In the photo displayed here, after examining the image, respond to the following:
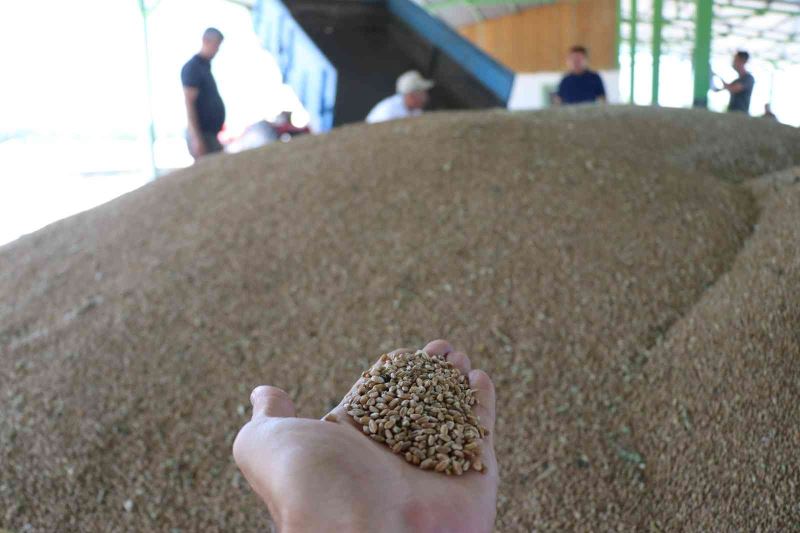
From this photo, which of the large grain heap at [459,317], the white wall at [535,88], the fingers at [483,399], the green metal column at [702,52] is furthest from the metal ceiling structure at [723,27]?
the fingers at [483,399]

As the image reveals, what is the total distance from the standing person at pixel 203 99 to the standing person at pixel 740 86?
3.53 m

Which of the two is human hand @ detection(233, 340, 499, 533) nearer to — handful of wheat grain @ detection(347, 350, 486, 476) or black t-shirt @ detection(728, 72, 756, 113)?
handful of wheat grain @ detection(347, 350, 486, 476)

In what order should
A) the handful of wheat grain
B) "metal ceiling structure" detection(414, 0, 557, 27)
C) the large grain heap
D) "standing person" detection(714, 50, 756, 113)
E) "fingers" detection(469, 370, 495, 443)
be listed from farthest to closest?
1. "metal ceiling structure" detection(414, 0, 557, 27)
2. "standing person" detection(714, 50, 756, 113)
3. the large grain heap
4. "fingers" detection(469, 370, 495, 443)
5. the handful of wheat grain

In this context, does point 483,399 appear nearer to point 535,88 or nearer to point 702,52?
point 702,52

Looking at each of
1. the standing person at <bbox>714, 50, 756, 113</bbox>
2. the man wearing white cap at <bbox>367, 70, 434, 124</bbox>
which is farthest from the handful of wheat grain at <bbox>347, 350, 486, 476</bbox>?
the standing person at <bbox>714, 50, 756, 113</bbox>

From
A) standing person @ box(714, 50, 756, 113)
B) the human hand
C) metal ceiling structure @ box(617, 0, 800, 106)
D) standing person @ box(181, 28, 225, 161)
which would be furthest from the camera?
metal ceiling structure @ box(617, 0, 800, 106)

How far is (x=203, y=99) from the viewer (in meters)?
3.88

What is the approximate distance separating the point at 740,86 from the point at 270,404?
4796 mm

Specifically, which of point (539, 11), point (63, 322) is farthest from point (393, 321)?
point (539, 11)

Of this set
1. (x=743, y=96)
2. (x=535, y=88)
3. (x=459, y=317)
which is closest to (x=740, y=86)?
(x=743, y=96)

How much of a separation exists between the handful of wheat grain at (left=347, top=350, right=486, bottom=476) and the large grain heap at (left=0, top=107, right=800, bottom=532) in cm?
48

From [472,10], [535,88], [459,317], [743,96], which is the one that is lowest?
[535,88]

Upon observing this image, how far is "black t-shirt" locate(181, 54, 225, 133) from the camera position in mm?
3830

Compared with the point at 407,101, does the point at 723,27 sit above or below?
below
